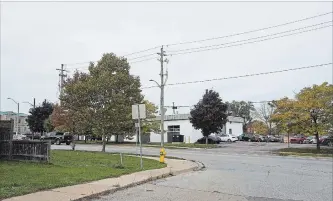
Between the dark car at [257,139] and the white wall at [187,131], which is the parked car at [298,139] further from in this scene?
the white wall at [187,131]

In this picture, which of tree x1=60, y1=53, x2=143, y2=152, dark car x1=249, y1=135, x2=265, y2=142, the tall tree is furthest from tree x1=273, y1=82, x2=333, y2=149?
dark car x1=249, y1=135, x2=265, y2=142

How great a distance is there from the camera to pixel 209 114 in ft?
151

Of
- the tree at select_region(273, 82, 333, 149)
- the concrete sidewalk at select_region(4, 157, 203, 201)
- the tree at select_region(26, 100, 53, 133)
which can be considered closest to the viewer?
the concrete sidewalk at select_region(4, 157, 203, 201)

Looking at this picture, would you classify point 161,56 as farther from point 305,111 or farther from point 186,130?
point 186,130

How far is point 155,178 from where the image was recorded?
14914mm

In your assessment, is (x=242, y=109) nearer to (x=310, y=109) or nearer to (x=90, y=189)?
(x=310, y=109)

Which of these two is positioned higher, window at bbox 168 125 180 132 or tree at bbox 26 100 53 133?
tree at bbox 26 100 53 133

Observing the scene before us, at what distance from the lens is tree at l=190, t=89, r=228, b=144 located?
46325 millimetres

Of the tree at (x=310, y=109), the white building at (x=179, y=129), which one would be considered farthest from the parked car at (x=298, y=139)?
the tree at (x=310, y=109)

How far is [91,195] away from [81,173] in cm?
409

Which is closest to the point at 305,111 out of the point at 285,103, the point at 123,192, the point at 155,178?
the point at 285,103

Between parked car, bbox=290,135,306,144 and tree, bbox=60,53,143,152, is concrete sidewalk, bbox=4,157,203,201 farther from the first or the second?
parked car, bbox=290,135,306,144

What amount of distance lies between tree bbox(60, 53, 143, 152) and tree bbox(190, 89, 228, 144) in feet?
58.2

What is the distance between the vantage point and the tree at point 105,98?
28.8 metres
